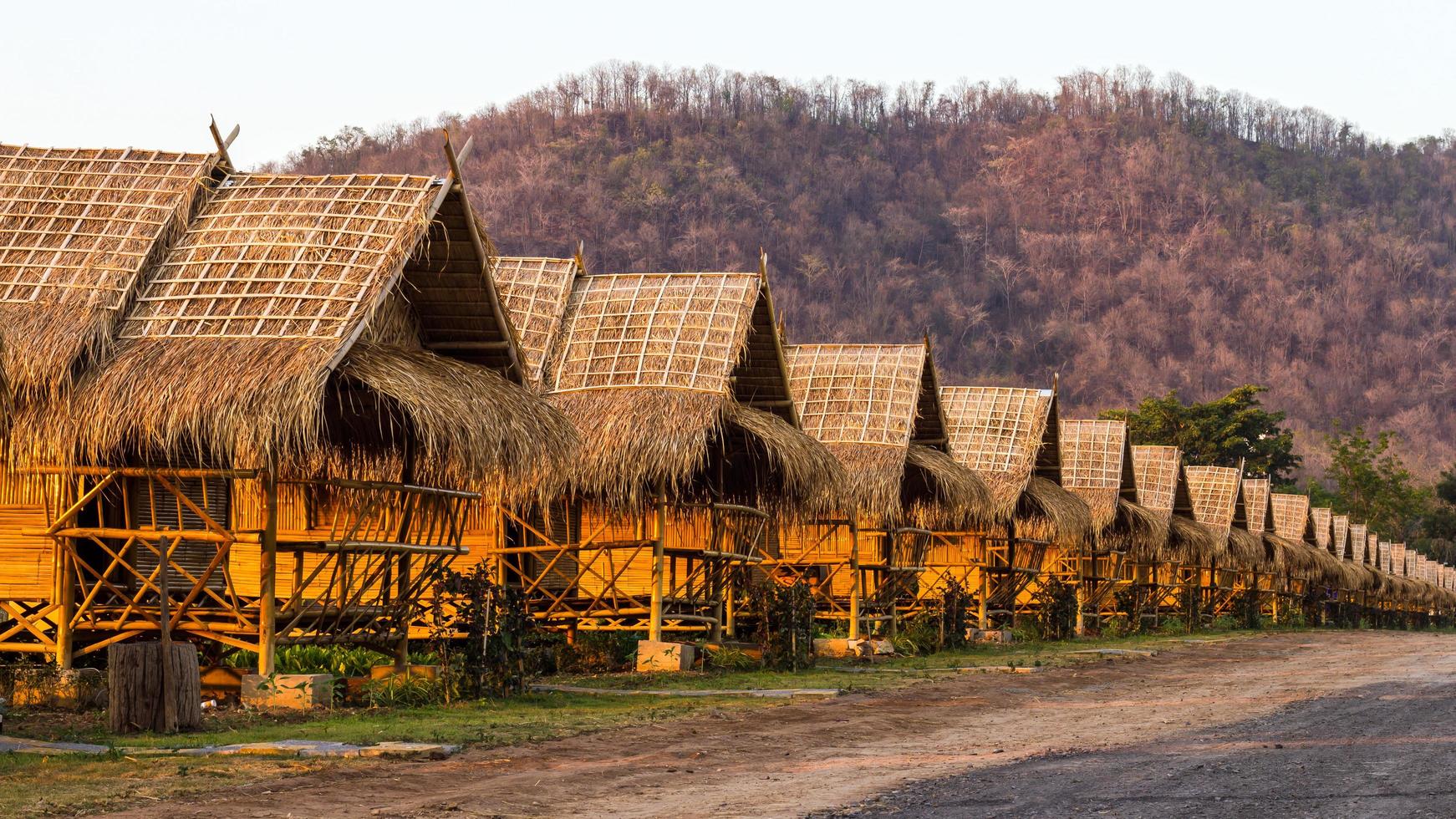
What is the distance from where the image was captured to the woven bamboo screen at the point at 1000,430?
25.6 m

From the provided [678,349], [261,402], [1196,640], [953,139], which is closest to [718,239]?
[953,139]

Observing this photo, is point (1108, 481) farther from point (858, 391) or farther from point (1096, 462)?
point (858, 391)

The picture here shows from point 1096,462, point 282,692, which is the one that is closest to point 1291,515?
point 1096,462

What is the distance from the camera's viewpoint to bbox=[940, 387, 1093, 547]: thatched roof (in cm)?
2536

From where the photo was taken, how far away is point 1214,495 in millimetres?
40031

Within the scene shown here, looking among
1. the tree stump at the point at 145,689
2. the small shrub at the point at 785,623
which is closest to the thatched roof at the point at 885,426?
the small shrub at the point at 785,623

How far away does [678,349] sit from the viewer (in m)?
16.6

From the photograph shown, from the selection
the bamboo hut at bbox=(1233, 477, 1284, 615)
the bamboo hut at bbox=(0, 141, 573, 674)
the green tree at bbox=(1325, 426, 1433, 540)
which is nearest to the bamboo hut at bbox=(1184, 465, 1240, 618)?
the bamboo hut at bbox=(1233, 477, 1284, 615)

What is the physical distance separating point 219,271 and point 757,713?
16.4ft

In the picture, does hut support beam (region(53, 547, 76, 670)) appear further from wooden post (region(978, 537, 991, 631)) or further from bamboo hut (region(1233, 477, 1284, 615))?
bamboo hut (region(1233, 477, 1284, 615))

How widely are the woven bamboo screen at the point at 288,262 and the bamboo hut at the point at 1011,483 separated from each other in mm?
13950

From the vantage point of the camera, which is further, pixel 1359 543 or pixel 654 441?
pixel 1359 543

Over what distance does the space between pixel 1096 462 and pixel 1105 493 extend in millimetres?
759

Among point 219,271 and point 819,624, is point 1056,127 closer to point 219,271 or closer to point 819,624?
point 819,624
